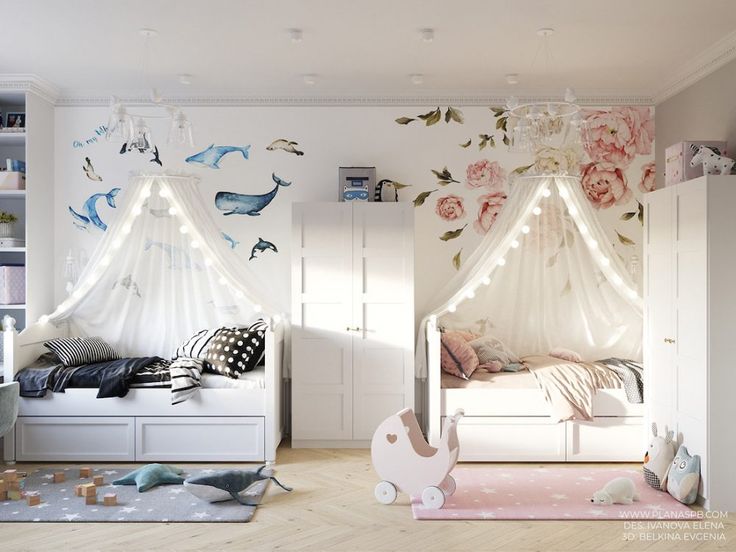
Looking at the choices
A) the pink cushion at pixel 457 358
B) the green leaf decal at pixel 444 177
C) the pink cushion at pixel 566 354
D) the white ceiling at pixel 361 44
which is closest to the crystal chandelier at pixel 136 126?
the white ceiling at pixel 361 44

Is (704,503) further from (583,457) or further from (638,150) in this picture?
(638,150)

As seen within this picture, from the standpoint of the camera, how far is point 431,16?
12.7ft

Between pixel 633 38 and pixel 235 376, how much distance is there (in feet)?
10.6

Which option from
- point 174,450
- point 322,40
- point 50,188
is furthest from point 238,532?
point 50,188

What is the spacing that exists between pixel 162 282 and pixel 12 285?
103cm

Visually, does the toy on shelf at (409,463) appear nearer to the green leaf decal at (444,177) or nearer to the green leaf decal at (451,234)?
the green leaf decal at (451,234)

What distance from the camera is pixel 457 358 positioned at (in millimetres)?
4910

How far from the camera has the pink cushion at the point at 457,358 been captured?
4887 millimetres

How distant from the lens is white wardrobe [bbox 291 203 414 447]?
5.07 m

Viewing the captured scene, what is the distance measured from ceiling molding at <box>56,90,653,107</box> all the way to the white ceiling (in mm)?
41

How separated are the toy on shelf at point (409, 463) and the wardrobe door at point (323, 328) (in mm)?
1142

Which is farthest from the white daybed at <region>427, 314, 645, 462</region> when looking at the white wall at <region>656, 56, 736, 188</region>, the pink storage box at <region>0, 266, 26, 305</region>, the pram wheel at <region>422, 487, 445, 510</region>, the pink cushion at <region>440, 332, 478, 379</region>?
the pink storage box at <region>0, 266, 26, 305</region>

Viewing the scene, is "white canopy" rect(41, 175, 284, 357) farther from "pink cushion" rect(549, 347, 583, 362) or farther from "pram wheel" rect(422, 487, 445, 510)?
"pink cushion" rect(549, 347, 583, 362)

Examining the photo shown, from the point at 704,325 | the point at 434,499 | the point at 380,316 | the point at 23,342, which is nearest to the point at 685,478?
the point at 704,325
